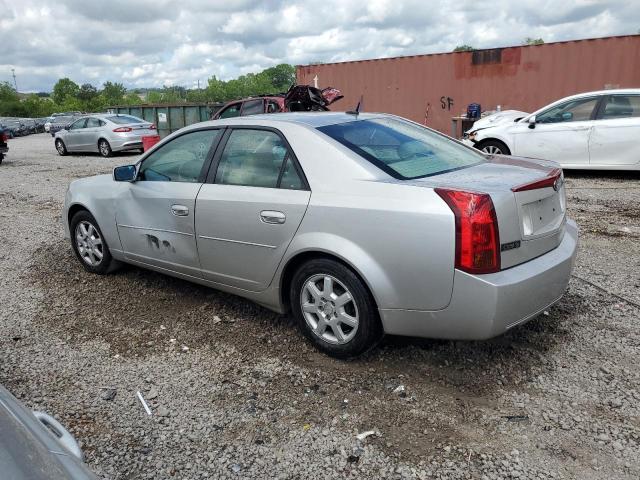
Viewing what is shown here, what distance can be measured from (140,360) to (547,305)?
255cm

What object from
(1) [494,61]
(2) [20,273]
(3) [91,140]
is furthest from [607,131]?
(3) [91,140]

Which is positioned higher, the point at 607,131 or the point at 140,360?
the point at 607,131

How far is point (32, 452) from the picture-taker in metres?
1.48

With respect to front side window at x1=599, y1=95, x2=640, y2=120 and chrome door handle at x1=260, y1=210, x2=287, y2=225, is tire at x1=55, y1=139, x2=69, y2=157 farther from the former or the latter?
chrome door handle at x1=260, y1=210, x2=287, y2=225

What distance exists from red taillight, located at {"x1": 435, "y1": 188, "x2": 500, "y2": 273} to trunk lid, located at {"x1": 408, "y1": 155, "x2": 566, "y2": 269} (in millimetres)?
52

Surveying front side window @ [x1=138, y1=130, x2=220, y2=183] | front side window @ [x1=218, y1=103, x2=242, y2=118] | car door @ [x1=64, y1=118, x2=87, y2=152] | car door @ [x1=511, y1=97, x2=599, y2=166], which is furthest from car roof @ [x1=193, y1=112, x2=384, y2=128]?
car door @ [x1=64, y1=118, x2=87, y2=152]

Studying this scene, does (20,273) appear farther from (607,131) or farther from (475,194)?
(607,131)

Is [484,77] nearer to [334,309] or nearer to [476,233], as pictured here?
[334,309]

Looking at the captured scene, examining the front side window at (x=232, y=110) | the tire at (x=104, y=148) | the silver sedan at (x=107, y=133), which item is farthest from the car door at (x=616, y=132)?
the tire at (x=104, y=148)

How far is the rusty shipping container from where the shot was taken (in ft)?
44.4

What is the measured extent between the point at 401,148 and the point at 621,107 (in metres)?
7.15

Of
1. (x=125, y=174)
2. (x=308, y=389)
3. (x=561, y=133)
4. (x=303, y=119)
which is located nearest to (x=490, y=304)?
(x=308, y=389)

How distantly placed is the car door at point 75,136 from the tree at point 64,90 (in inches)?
3261

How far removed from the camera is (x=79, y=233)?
519 centimetres
